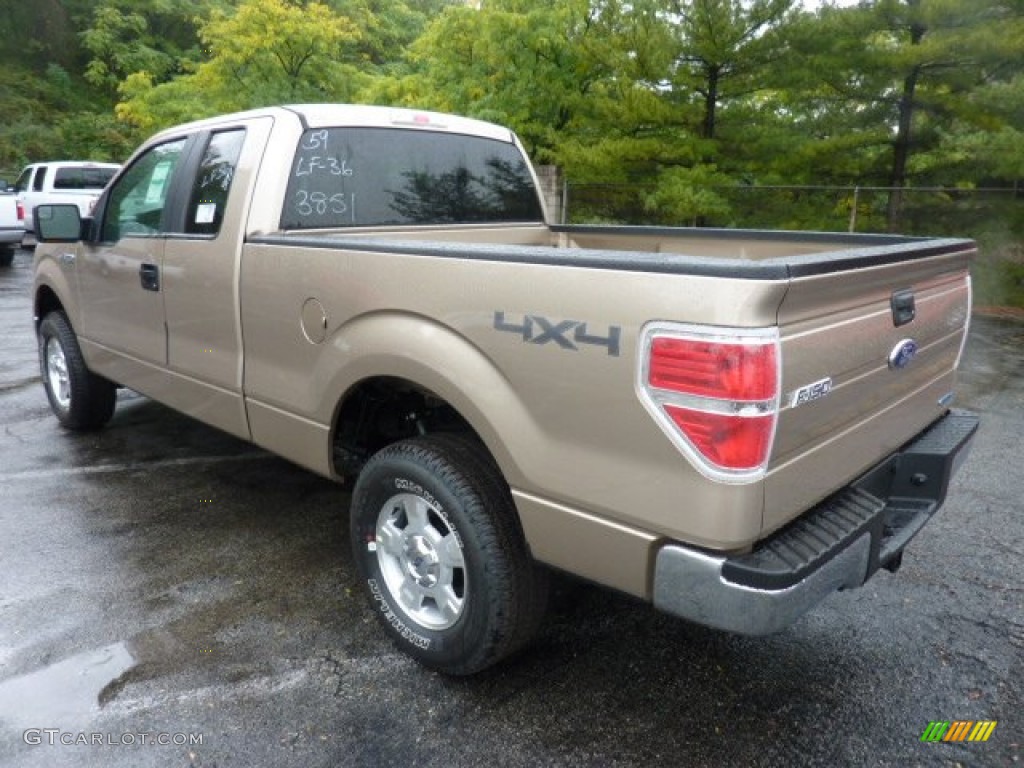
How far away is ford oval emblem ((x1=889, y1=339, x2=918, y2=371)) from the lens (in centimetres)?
249

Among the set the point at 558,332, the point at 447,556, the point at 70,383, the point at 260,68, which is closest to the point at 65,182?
the point at 260,68

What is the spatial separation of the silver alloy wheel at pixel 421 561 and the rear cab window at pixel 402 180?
1410 mm

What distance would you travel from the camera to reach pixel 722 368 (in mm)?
1879

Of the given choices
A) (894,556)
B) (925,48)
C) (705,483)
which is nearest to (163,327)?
(705,483)

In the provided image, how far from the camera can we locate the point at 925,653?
9.64ft

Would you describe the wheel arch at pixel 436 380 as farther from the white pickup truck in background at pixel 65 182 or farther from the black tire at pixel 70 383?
the white pickup truck in background at pixel 65 182

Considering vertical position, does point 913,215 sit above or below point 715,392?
above

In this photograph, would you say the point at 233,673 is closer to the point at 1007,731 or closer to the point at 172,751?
the point at 172,751

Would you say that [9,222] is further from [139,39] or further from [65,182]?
[139,39]

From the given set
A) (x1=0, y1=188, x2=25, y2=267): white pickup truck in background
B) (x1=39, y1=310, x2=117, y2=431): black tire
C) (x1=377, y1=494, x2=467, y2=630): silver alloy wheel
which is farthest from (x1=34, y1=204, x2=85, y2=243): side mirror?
(x1=0, y1=188, x2=25, y2=267): white pickup truck in background

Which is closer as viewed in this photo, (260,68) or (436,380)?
(436,380)

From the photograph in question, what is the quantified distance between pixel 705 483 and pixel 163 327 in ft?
9.96

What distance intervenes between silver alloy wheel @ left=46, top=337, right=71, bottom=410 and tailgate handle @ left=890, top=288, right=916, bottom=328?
16.2 ft

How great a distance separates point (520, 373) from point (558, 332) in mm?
189
